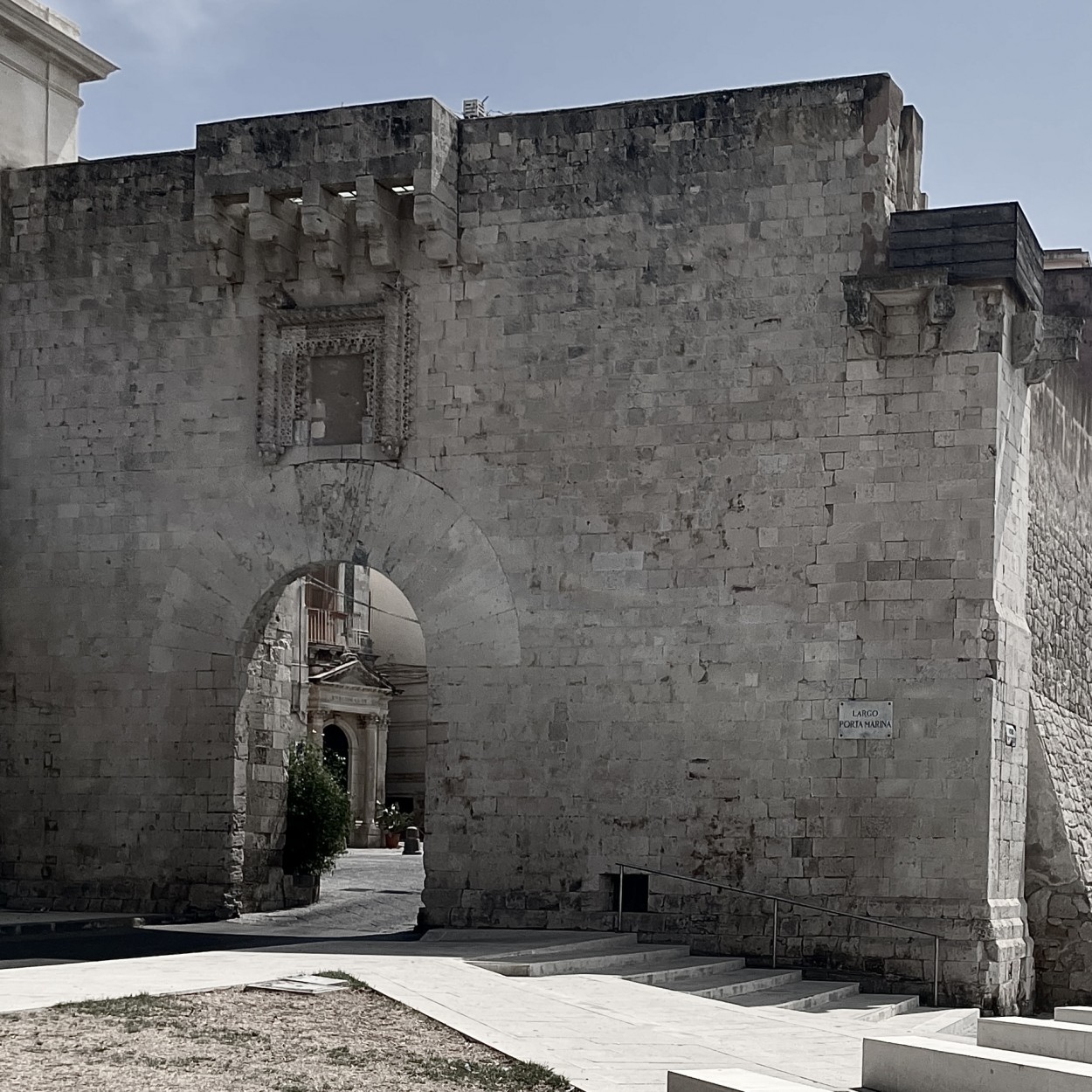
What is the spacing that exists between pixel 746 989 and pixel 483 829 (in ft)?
10.1

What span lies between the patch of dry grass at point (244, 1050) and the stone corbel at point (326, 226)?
7.75 m

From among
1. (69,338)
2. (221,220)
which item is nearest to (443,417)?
(221,220)

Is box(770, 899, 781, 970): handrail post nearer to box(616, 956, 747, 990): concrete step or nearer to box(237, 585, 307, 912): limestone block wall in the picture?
box(616, 956, 747, 990): concrete step

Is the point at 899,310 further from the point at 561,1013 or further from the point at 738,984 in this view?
the point at 561,1013

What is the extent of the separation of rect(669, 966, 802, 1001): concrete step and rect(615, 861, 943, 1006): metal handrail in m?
0.37

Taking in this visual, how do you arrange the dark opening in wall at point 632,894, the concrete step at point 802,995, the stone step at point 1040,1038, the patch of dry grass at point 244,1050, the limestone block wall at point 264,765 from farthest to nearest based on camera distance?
the limestone block wall at point 264,765 → the dark opening in wall at point 632,894 → the concrete step at point 802,995 → the stone step at point 1040,1038 → the patch of dry grass at point 244,1050

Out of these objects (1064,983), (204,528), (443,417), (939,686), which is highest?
(443,417)

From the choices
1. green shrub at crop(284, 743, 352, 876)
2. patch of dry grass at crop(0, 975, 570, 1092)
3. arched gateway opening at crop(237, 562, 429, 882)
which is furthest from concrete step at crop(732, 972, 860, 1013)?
arched gateway opening at crop(237, 562, 429, 882)

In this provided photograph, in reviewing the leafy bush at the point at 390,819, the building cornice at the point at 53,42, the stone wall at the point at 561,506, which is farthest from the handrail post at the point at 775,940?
the leafy bush at the point at 390,819

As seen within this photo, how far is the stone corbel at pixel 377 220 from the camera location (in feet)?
49.8

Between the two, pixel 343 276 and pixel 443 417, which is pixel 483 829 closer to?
pixel 443 417

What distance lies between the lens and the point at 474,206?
15.4 metres

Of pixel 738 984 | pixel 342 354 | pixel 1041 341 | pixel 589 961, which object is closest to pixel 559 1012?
pixel 589 961

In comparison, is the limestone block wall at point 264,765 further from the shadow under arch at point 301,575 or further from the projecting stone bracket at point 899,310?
the projecting stone bracket at point 899,310
